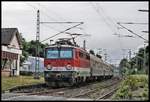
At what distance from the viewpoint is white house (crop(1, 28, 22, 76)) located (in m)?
56.6

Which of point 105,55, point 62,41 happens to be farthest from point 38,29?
point 105,55

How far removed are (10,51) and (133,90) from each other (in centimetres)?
3491

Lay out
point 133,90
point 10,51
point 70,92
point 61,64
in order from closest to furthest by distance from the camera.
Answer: point 133,90, point 70,92, point 61,64, point 10,51

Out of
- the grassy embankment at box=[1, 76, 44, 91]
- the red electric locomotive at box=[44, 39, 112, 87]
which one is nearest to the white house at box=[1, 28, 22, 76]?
the grassy embankment at box=[1, 76, 44, 91]

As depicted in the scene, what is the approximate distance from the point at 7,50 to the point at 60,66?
24.2m

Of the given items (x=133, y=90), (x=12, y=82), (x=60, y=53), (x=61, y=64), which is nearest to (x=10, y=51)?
(x=12, y=82)

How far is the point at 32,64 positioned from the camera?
8156 cm

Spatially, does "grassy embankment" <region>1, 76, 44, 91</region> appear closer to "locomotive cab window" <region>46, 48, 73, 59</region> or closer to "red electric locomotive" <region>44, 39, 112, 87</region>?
"red electric locomotive" <region>44, 39, 112, 87</region>

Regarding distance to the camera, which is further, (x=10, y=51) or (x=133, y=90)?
(x=10, y=51)

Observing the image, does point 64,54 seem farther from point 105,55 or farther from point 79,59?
point 105,55

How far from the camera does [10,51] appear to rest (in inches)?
2354

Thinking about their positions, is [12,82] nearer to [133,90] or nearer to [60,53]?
[60,53]

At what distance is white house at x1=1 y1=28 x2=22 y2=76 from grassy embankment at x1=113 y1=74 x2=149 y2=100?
1066 inches

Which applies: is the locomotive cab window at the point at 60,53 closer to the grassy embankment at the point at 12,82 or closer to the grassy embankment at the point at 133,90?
the grassy embankment at the point at 12,82
